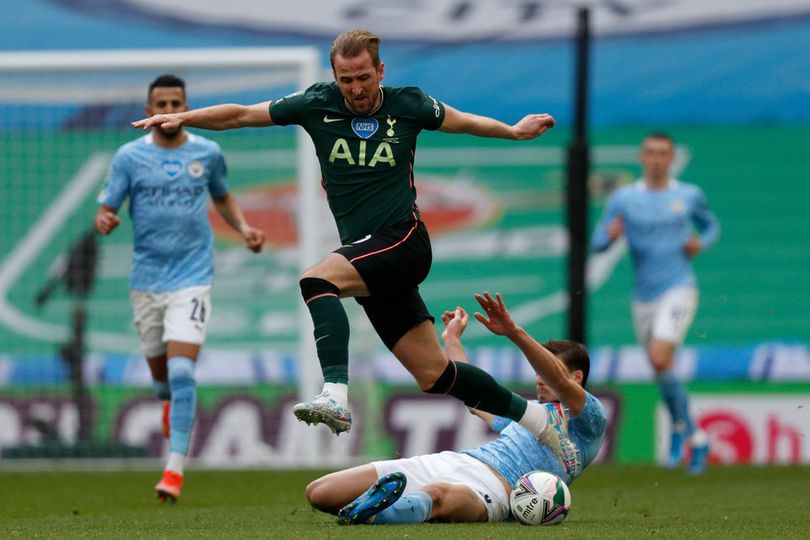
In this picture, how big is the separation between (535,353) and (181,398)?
3.28 metres

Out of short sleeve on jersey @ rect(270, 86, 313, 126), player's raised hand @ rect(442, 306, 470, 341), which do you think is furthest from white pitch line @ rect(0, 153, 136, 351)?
short sleeve on jersey @ rect(270, 86, 313, 126)

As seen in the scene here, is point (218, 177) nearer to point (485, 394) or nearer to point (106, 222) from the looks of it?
point (106, 222)

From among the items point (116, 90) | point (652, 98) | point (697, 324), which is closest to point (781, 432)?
point (697, 324)

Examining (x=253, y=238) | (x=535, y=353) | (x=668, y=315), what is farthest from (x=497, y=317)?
(x=668, y=315)

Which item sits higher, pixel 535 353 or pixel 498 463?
pixel 535 353

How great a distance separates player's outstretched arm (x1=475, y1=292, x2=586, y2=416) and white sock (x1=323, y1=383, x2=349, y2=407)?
66 cm

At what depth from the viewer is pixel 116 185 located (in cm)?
949

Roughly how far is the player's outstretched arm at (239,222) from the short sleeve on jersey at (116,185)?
2.05 ft

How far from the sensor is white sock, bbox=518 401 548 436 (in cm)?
690

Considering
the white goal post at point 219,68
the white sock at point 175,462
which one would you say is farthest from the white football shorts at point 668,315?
the white sock at point 175,462

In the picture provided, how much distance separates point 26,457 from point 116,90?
3298 millimetres

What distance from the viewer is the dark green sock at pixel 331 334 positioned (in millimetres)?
6668

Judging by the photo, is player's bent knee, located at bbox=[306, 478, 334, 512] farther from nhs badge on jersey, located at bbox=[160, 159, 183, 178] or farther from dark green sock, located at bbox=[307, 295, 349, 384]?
nhs badge on jersey, located at bbox=[160, 159, 183, 178]

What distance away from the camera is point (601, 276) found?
18.4m
